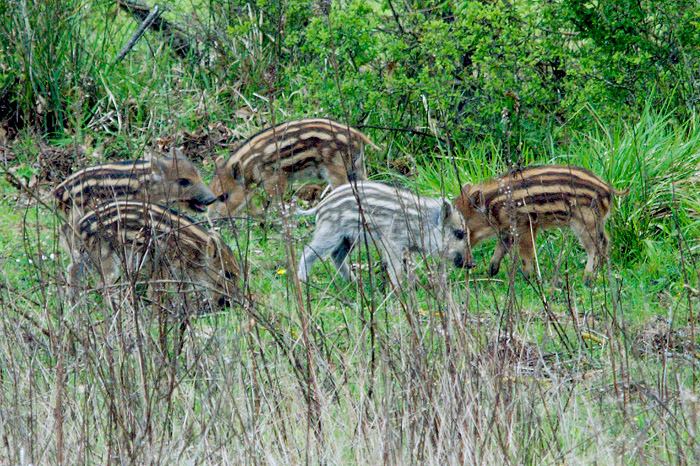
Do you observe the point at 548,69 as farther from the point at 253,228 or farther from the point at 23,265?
the point at 23,265

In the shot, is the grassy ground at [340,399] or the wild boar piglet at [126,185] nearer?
the grassy ground at [340,399]

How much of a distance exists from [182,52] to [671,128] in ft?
19.3

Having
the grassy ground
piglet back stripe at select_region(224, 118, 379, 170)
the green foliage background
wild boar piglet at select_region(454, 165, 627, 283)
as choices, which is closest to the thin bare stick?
the green foliage background

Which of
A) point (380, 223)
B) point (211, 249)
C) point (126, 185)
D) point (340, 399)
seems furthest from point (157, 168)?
point (340, 399)

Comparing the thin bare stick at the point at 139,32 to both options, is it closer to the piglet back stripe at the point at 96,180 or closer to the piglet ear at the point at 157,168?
the piglet ear at the point at 157,168

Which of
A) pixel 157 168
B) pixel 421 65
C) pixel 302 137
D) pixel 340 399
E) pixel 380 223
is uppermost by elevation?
pixel 421 65

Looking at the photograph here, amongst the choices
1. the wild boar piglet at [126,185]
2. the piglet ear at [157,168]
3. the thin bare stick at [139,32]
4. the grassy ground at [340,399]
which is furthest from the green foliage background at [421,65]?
the grassy ground at [340,399]

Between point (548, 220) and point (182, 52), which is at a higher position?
point (182, 52)

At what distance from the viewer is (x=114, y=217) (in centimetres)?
641

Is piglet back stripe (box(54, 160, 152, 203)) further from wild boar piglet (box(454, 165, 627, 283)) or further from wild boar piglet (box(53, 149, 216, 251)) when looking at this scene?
wild boar piglet (box(454, 165, 627, 283))

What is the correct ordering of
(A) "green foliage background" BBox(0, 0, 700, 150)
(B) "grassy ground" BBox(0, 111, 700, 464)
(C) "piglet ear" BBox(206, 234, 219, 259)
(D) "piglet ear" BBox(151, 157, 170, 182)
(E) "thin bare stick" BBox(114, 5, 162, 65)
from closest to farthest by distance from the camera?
(B) "grassy ground" BBox(0, 111, 700, 464), (C) "piglet ear" BBox(206, 234, 219, 259), (D) "piglet ear" BBox(151, 157, 170, 182), (A) "green foliage background" BBox(0, 0, 700, 150), (E) "thin bare stick" BBox(114, 5, 162, 65)

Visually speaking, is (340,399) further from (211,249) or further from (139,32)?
(139,32)

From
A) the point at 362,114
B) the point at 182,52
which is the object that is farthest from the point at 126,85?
the point at 362,114

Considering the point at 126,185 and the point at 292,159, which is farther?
the point at 292,159
